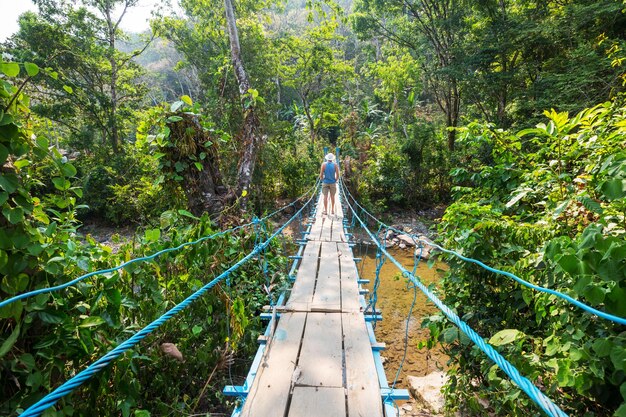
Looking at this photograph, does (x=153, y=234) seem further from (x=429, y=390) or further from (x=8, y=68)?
(x=429, y=390)

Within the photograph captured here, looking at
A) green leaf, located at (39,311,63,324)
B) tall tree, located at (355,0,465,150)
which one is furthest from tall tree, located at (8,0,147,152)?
green leaf, located at (39,311,63,324)

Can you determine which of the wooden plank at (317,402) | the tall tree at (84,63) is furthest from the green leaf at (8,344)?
the tall tree at (84,63)

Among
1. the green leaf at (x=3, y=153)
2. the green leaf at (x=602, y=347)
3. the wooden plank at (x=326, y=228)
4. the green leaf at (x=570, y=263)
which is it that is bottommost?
the wooden plank at (x=326, y=228)

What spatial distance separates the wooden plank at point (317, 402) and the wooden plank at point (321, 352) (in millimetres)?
36

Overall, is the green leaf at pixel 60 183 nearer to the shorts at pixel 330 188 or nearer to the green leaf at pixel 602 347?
the green leaf at pixel 602 347

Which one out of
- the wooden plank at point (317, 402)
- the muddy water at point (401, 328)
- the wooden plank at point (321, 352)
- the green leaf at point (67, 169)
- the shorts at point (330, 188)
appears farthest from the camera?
the shorts at point (330, 188)

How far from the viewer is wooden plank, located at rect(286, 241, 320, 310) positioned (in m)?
2.01

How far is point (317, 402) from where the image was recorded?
3.90ft

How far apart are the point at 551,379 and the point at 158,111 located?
2.86 meters

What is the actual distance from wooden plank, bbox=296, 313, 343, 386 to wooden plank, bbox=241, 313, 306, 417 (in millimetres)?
47

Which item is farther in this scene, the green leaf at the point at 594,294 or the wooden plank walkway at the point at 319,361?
the wooden plank walkway at the point at 319,361

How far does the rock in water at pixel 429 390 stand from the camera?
6.61 feet

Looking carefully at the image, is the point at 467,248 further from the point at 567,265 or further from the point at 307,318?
the point at 307,318

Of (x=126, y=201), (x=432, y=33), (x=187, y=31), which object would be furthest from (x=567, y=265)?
(x=187, y=31)
